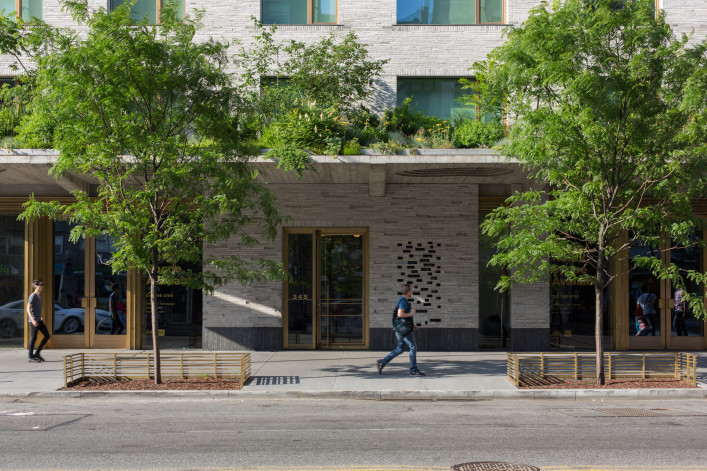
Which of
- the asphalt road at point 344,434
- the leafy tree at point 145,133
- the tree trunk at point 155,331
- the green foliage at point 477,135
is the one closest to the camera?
the asphalt road at point 344,434

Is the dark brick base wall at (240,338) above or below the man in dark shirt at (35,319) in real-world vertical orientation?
below

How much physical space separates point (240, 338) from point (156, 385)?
179 inches

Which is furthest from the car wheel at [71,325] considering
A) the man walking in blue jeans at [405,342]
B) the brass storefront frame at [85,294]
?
the man walking in blue jeans at [405,342]

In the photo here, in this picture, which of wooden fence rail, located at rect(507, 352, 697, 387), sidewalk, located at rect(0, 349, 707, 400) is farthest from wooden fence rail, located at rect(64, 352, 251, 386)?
wooden fence rail, located at rect(507, 352, 697, 387)

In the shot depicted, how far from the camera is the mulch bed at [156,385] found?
36.7ft

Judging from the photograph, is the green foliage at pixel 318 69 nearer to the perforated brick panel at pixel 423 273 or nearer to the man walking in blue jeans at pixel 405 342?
the perforated brick panel at pixel 423 273

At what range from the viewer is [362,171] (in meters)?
14.6

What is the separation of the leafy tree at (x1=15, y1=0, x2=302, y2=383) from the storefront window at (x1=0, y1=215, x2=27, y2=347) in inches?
238

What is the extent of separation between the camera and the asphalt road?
6.59m

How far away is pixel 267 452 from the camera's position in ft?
23.0

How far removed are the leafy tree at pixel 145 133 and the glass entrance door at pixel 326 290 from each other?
13.6 ft

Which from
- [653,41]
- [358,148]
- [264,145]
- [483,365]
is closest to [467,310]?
[483,365]

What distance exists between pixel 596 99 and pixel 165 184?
7405mm

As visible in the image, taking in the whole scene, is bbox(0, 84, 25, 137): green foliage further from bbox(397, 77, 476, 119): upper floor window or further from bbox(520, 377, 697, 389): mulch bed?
bbox(520, 377, 697, 389): mulch bed
